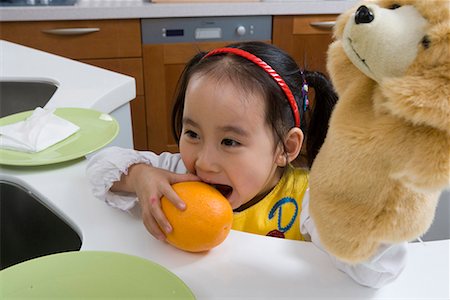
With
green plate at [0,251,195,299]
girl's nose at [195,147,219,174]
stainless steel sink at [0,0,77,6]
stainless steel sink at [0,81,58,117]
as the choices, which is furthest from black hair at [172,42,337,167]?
stainless steel sink at [0,0,77,6]

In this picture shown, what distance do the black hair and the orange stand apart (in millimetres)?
227

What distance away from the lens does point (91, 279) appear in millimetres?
580

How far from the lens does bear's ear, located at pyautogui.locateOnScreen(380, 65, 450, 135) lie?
39cm

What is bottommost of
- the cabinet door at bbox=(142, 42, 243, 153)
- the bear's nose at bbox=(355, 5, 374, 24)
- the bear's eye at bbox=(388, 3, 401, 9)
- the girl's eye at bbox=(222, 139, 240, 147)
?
the cabinet door at bbox=(142, 42, 243, 153)

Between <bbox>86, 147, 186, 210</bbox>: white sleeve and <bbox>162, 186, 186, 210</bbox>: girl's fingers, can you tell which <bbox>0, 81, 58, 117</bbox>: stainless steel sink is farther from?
<bbox>162, 186, 186, 210</bbox>: girl's fingers

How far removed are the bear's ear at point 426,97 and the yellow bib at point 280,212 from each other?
58cm

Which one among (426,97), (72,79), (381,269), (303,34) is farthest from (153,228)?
(303,34)

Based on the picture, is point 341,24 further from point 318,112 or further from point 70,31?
point 70,31

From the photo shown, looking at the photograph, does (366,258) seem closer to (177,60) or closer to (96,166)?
(96,166)

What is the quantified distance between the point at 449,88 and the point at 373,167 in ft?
0.31

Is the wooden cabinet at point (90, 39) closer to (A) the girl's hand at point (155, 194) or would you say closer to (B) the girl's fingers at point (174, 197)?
(A) the girl's hand at point (155, 194)

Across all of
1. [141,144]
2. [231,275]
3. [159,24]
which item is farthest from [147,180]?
[141,144]

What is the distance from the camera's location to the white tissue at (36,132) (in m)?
0.92

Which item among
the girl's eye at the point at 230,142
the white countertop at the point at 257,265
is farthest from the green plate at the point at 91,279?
the girl's eye at the point at 230,142
